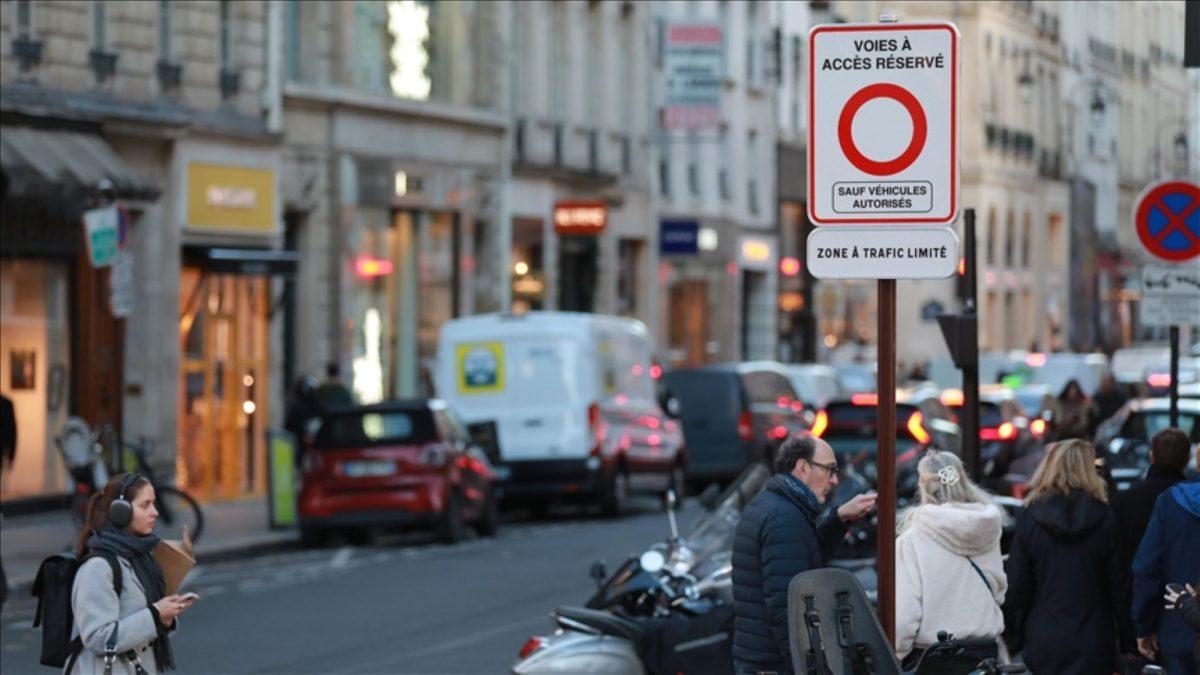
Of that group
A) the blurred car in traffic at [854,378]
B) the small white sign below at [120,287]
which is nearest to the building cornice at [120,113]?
the small white sign below at [120,287]

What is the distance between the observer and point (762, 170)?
61125 mm

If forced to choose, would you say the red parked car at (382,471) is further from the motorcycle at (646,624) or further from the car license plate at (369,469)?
the motorcycle at (646,624)

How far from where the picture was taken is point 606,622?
1280 cm

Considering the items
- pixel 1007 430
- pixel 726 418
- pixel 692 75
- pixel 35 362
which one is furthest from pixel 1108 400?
pixel 692 75

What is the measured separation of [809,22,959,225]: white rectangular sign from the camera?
8.15m

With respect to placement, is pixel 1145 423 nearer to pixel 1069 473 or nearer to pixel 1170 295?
pixel 1170 295

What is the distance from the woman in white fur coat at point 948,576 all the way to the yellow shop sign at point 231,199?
25351 mm

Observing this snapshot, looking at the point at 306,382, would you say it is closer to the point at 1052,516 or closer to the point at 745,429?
the point at 745,429

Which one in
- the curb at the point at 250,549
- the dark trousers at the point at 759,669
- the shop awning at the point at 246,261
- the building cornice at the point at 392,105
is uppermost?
the building cornice at the point at 392,105

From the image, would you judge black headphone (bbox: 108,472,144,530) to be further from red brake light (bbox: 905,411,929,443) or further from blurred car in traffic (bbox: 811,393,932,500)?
red brake light (bbox: 905,411,929,443)

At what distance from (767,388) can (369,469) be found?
11.9 metres

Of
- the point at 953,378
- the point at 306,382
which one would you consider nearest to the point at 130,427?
the point at 306,382

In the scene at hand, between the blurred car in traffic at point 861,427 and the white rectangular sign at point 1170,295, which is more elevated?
the white rectangular sign at point 1170,295

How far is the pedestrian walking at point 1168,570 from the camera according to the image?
34.1 feet
